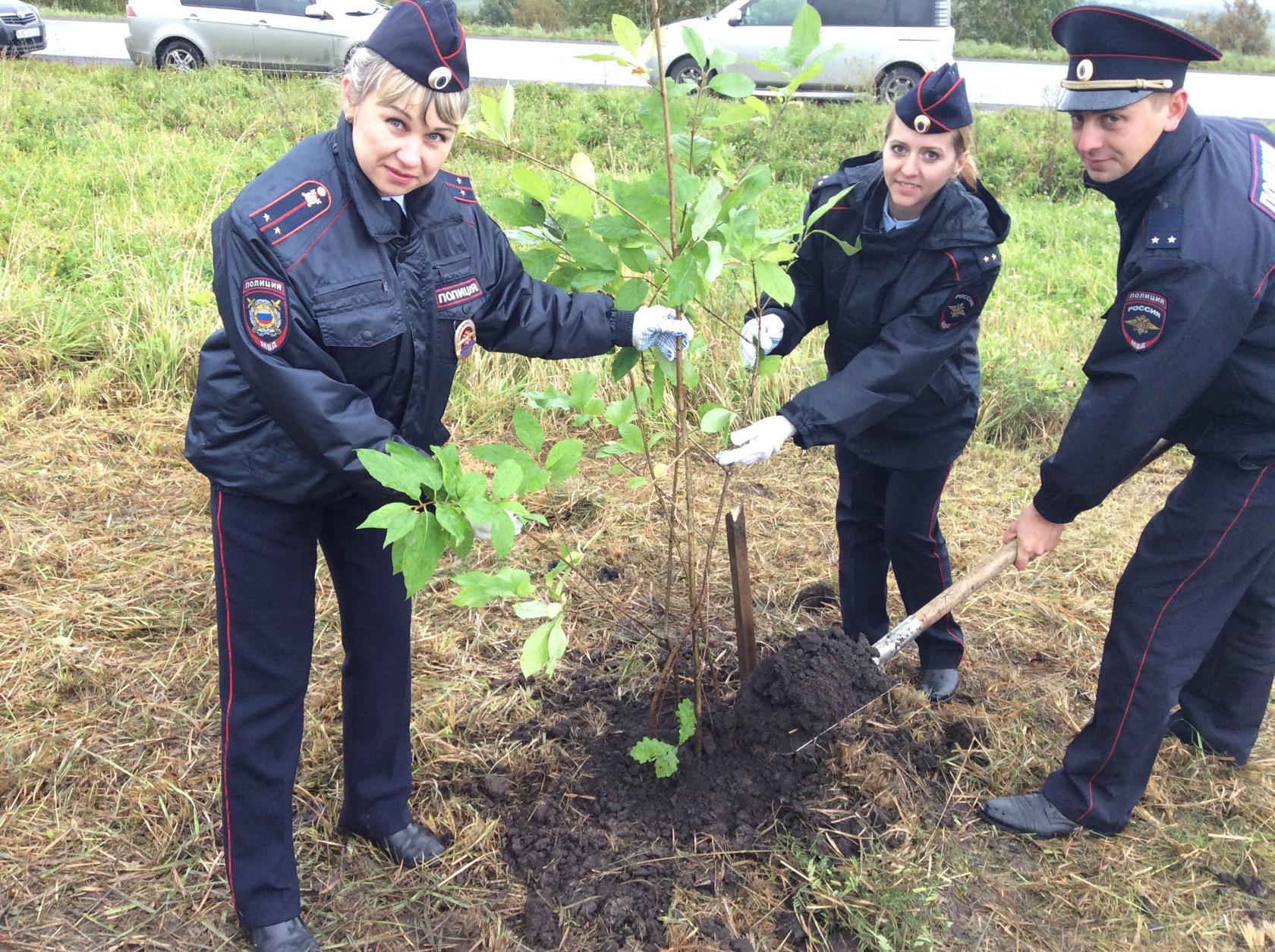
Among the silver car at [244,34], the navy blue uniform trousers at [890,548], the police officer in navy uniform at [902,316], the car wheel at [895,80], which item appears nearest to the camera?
the police officer in navy uniform at [902,316]

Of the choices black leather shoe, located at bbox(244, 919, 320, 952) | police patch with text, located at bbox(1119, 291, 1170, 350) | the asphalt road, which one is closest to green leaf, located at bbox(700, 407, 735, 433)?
police patch with text, located at bbox(1119, 291, 1170, 350)

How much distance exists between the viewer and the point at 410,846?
2326 millimetres

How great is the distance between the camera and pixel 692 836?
2.39 m

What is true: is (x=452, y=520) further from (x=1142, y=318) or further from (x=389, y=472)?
(x=1142, y=318)

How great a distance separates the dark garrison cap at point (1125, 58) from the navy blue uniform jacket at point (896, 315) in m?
0.38

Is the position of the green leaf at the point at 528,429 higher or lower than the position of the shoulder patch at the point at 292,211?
lower

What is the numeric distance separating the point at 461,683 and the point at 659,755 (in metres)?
0.73

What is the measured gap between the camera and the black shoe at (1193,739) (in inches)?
106

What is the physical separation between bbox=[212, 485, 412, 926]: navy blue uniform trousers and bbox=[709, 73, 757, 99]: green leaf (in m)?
1.04

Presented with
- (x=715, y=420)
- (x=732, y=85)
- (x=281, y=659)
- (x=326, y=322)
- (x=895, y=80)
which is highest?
(x=732, y=85)

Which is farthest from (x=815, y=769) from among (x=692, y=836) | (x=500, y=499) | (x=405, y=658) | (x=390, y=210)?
(x=390, y=210)

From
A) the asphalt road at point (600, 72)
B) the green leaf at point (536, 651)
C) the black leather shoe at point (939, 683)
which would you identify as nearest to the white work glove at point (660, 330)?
the green leaf at point (536, 651)

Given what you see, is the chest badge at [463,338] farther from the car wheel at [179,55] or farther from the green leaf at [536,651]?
the car wheel at [179,55]

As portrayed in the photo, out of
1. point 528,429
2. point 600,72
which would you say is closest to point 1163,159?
point 528,429
